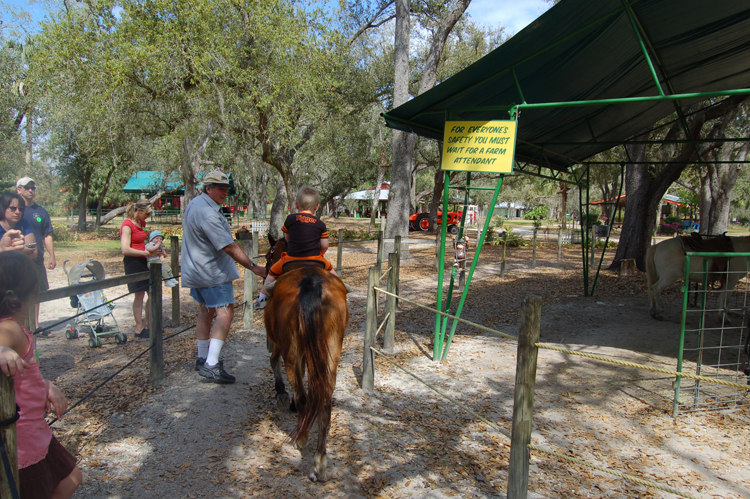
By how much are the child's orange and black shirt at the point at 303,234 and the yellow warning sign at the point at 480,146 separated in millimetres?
1823

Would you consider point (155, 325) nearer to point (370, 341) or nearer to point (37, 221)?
point (37, 221)

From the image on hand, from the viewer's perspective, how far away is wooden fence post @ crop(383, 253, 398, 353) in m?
5.57

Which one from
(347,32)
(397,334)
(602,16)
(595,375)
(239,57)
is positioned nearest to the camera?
(602,16)

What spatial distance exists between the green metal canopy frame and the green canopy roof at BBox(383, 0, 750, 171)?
0.01 m

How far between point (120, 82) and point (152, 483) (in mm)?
10720

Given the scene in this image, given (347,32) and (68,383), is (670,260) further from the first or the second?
(347,32)

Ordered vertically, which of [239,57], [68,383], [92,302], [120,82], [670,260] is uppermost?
[239,57]

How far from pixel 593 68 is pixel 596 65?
0.07 m

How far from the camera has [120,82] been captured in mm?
10719

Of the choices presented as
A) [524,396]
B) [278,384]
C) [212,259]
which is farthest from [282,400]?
[524,396]

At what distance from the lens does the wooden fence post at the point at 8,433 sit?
1557mm

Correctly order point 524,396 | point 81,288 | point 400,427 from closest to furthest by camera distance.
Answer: point 524,396, point 81,288, point 400,427

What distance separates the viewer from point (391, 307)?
5551 millimetres

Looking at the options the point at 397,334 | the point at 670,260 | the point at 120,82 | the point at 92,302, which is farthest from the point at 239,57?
the point at 670,260
